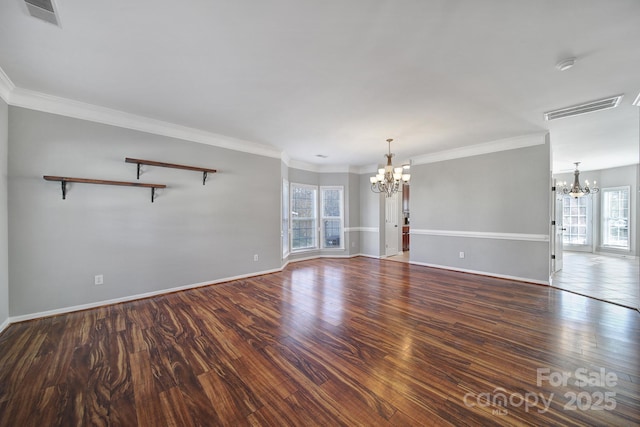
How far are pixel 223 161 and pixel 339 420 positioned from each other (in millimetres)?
4157

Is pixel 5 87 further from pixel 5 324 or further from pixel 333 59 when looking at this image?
pixel 333 59

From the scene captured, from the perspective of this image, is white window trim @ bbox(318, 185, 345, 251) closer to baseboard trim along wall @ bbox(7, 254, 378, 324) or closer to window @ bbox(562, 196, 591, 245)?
baseboard trim along wall @ bbox(7, 254, 378, 324)

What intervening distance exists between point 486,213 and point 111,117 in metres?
6.68

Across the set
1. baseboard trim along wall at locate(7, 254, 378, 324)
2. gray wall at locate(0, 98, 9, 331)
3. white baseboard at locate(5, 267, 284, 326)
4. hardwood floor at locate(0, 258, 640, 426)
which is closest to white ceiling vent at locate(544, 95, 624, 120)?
hardwood floor at locate(0, 258, 640, 426)

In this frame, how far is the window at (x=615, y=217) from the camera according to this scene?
688 cm

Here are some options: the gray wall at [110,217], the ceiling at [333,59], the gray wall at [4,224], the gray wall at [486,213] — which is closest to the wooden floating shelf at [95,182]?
the gray wall at [110,217]

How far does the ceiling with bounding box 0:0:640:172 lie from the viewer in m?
1.69

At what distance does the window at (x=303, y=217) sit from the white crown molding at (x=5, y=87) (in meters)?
4.61

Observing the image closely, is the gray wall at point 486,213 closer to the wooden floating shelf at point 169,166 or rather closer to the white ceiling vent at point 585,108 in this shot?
the white ceiling vent at point 585,108

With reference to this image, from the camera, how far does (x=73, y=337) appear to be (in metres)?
2.43

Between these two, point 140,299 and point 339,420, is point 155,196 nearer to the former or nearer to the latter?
point 140,299

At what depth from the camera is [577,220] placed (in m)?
7.84

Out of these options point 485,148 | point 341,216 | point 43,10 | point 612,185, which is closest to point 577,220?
point 612,185

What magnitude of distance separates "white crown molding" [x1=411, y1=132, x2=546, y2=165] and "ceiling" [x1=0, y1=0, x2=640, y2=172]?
0.51m
